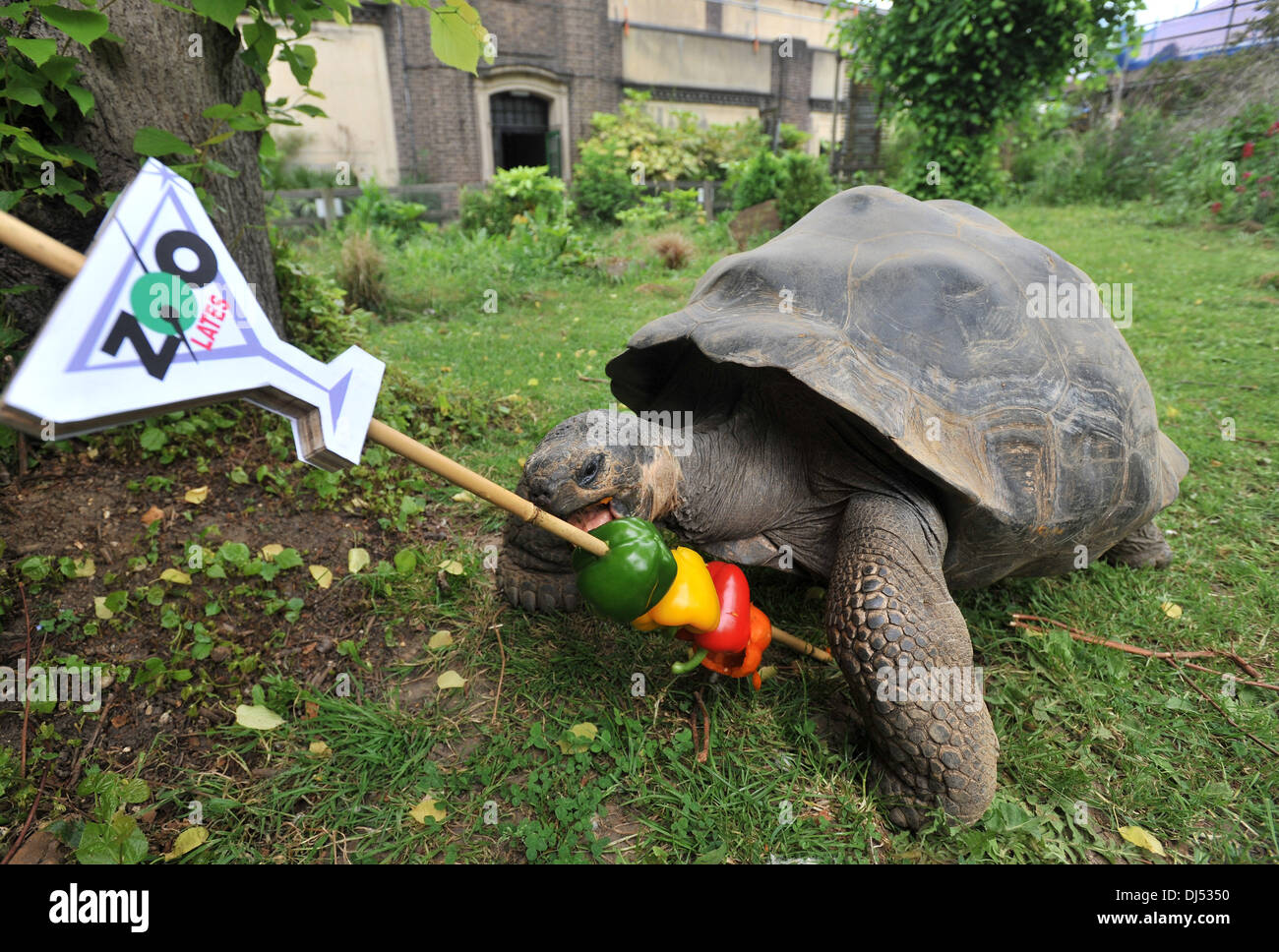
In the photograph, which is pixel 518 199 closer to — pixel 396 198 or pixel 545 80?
pixel 396 198

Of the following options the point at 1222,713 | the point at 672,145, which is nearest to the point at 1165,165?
the point at 672,145

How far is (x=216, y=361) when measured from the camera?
105 centimetres

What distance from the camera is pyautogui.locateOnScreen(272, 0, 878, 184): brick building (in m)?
15.6

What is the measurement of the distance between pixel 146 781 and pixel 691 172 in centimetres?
1623

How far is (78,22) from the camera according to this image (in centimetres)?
167

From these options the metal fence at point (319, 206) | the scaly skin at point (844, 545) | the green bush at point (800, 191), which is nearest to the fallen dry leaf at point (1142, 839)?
the scaly skin at point (844, 545)

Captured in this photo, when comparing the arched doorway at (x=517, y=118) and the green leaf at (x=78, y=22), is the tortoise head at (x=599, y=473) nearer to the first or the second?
the green leaf at (x=78, y=22)

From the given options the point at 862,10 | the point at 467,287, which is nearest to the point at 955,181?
the point at 862,10

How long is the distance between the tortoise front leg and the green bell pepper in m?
0.55

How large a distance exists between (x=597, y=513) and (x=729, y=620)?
453 millimetres

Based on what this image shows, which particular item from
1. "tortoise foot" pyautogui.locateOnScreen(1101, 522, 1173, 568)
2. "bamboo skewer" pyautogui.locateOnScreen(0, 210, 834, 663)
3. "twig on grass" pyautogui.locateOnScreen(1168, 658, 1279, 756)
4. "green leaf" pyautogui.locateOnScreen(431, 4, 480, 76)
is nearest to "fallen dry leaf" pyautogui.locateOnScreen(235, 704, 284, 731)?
"bamboo skewer" pyautogui.locateOnScreen(0, 210, 834, 663)

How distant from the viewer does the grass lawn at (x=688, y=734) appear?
5.82ft

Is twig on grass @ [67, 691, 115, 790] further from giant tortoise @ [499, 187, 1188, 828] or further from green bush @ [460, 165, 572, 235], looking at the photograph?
green bush @ [460, 165, 572, 235]
